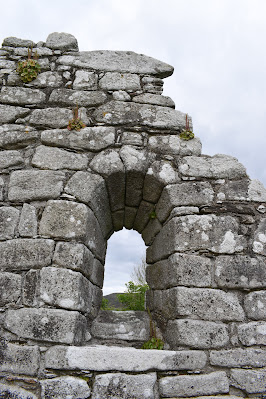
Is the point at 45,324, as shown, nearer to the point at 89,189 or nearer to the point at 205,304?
Answer: the point at 89,189

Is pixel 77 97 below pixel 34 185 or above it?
above

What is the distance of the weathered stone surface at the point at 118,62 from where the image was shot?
370 cm

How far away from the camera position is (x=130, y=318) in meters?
3.30

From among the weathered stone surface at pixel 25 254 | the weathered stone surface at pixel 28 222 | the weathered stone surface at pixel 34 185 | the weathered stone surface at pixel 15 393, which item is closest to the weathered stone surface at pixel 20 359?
the weathered stone surface at pixel 15 393

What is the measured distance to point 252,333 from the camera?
2.72 meters

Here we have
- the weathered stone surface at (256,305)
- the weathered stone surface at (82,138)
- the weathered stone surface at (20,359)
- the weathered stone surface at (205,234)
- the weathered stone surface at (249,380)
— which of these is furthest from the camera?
the weathered stone surface at (82,138)

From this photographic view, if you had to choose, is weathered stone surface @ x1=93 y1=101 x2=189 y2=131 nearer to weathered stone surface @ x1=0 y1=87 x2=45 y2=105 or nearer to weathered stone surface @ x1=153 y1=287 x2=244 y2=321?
weathered stone surface @ x1=0 y1=87 x2=45 y2=105

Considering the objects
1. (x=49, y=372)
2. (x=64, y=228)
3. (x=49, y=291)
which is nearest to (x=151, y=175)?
(x=64, y=228)

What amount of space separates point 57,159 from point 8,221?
2.45 ft

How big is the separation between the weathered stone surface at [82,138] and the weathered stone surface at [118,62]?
89 cm

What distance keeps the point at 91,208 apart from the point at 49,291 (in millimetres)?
861

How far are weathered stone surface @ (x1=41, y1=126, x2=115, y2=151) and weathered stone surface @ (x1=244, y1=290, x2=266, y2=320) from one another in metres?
1.97

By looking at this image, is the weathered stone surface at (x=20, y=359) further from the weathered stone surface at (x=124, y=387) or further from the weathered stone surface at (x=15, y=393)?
the weathered stone surface at (x=124, y=387)

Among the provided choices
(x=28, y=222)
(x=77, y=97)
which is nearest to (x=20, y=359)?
(x=28, y=222)
